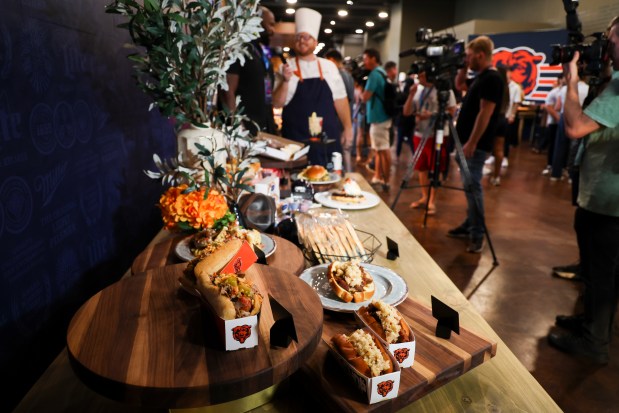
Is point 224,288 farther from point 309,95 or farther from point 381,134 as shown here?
point 381,134

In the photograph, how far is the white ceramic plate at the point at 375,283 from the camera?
3.38ft

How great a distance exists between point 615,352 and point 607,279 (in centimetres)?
50

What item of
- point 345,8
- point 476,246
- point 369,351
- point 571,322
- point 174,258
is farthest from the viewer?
point 345,8

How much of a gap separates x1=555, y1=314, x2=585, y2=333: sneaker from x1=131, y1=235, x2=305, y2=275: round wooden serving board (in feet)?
6.40

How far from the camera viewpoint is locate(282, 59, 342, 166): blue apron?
2967mm

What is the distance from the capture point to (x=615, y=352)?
7.18ft

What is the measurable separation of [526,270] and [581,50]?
1.72 meters

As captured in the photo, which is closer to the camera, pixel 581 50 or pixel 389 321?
pixel 389 321

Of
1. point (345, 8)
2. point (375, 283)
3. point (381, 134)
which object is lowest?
point (381, 134)

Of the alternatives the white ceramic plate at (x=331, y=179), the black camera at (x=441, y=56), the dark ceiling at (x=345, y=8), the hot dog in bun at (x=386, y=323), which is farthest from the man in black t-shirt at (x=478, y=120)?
the dark ceiling at (x=345, y=8)

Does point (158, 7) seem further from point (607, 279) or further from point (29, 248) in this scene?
point (607, 279)

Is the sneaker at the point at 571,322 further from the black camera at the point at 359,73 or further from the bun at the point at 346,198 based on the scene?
the black camera at the point at 359,73

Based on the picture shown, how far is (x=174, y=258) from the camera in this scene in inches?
48.7

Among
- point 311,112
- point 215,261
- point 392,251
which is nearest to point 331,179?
Result: point 311,112
